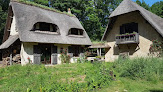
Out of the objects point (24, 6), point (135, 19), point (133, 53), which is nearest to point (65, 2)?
point (24, 6)

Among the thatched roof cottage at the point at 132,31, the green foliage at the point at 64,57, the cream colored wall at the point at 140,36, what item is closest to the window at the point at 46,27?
the green foliage at the point at 64,57

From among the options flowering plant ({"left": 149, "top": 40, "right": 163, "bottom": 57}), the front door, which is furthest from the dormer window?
flowering plant ({"left": 149, "top": 40, "right": 163, "bottom": 57})

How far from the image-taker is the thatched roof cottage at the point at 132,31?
11968mm

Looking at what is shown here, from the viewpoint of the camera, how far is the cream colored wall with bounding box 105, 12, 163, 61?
12091 millimetres

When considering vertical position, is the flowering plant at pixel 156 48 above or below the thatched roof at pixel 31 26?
below

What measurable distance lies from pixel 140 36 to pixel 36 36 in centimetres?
1097

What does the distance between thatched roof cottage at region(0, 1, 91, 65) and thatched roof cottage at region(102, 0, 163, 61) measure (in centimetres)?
361

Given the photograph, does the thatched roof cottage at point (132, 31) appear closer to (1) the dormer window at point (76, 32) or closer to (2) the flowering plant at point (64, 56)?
(1) the dormer window at point (76, 32)

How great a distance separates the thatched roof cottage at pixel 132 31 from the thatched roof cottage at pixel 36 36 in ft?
11.8

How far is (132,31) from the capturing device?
13.7 m

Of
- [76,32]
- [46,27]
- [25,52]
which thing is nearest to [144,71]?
[25,52]

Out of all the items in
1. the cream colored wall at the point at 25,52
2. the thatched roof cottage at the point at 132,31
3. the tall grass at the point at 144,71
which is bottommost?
the tall grass at the point at 144,71

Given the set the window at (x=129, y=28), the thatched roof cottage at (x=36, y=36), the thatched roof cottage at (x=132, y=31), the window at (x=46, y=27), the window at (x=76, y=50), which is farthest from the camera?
the window at (x=76, y=50)

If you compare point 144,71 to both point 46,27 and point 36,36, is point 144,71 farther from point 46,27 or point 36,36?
point 46,27
